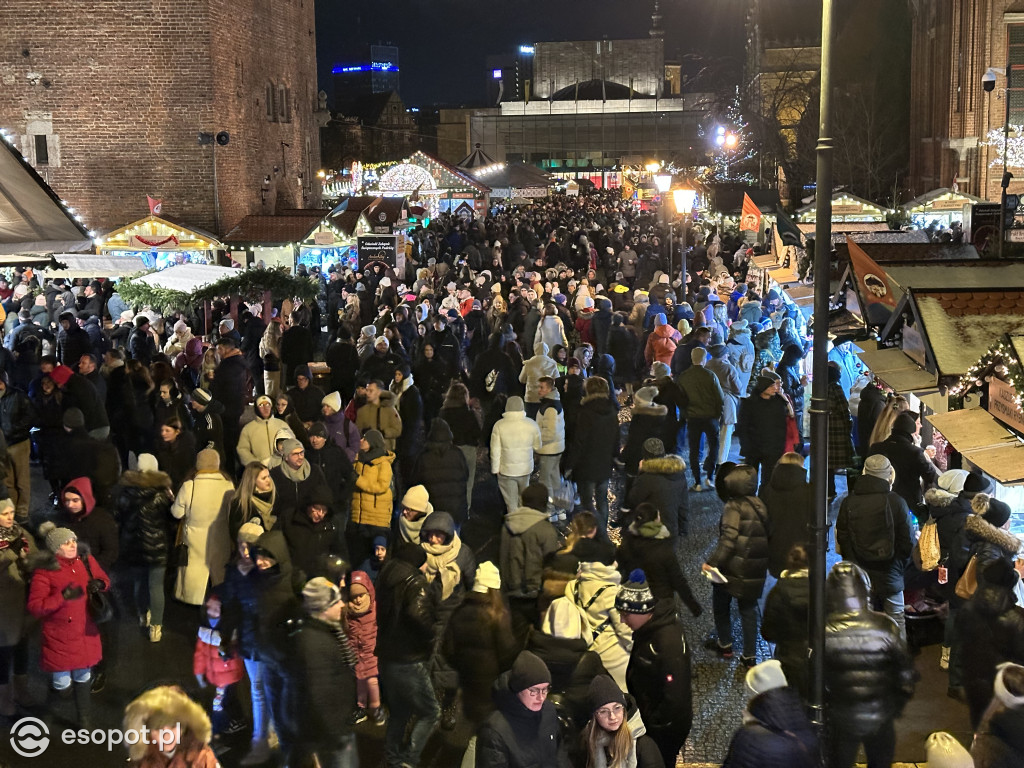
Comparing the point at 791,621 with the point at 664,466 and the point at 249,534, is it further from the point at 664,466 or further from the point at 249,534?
the point at 249,534

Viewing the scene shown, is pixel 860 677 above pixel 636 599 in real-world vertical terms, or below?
below

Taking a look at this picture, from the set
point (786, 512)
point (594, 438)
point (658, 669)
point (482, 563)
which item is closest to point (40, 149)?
point (594, 438)

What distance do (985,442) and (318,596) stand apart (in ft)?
14.3

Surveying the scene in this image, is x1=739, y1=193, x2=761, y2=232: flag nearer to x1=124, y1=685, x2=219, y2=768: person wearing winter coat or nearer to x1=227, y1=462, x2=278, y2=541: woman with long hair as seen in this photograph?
x1=227, y1=462, x2=278, y2=541: woman with long hair

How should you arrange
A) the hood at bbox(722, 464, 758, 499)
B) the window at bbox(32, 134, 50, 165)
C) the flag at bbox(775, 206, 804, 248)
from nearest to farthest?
the hood at bbox(722, 464, 758, 499), the flag at bbox(775, 206, 804, 248), the window at bbox(32, 134, 50, 165)

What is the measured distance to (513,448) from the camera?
10.6 metres

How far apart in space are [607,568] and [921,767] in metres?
1.91

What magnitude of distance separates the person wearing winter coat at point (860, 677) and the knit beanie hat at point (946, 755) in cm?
117

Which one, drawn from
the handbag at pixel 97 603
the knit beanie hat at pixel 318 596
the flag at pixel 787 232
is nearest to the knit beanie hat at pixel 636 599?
the knit beanie hat at pixel 318 596

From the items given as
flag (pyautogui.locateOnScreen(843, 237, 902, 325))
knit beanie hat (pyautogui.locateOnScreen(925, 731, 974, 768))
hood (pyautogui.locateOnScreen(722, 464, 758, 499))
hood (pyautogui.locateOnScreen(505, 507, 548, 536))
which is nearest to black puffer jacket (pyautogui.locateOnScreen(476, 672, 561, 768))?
knit beanie hat (pyautogui.locateOnScreen(925, 731, 974, 768))

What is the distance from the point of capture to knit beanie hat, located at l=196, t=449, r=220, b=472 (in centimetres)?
852

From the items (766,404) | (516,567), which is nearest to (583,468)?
(766,404)

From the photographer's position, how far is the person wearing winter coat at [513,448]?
1058 centimetres

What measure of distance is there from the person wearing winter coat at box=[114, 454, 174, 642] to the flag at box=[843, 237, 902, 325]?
21.1 feet
